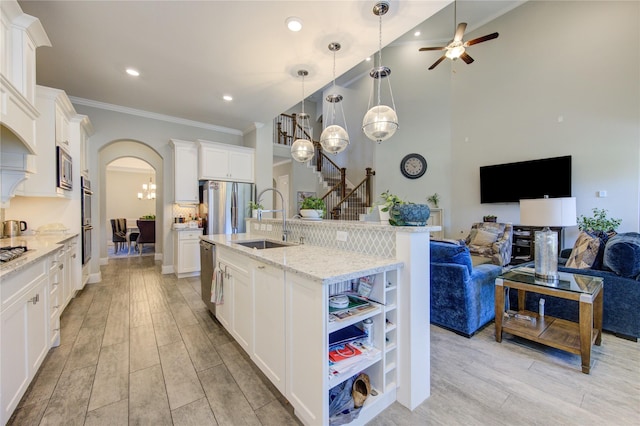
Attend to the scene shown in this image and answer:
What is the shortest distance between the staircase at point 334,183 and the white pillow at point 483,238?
8.72ft

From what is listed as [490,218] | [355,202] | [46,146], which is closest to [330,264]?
[46,146]

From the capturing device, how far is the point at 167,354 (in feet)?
7.44

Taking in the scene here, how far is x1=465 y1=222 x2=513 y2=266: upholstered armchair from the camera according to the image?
476 cm

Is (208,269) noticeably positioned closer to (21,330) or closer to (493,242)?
(21,330)

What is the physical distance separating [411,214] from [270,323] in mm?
1165

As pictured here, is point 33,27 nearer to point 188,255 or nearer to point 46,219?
point 46,219

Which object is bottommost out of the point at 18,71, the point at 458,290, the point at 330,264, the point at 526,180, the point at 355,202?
the point at 458,290

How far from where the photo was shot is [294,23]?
8.42 ft

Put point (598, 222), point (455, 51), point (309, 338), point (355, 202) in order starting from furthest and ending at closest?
1. point (355, 202)
2. point (598, 222)
3. point (455, 51)
4. point (309, 338)

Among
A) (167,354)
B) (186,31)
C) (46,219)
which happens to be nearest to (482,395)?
(167,354)

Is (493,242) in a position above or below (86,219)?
below

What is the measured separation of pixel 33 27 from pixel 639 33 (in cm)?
791

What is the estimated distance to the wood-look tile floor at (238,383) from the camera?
5.18 feet

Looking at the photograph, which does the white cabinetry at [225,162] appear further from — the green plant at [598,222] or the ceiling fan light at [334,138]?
the green plant at [598,222]
